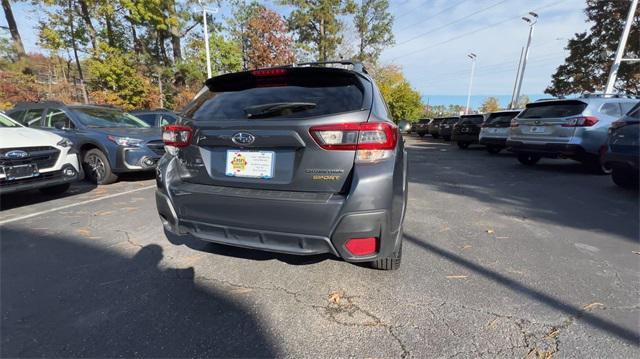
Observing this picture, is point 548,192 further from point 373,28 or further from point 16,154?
point 373,28

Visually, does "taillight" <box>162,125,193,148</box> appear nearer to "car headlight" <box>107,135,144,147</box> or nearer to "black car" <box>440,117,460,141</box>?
"car headlight" <box>107,135,144,147</box>

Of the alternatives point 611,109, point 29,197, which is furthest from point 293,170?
point 611,109

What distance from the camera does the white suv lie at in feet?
13.5

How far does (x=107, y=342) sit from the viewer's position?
6.06 ft

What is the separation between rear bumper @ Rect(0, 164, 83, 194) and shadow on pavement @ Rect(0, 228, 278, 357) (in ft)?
5.59

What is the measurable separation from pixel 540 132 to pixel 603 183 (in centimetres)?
157

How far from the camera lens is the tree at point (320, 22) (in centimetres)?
3094

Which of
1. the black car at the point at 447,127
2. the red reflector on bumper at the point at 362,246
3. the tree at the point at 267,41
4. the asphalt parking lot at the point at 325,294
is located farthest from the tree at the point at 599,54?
the red reflector on bumper at the point at 362,246

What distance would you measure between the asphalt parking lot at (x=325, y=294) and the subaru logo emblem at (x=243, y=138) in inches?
44.3

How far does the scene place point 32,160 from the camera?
14.5 ft

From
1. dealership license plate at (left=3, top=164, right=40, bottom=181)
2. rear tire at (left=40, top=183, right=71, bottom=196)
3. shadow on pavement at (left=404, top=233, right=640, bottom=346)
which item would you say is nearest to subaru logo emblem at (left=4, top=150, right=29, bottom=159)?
dealership license plate at (left=3, top=164, right=40, bottom=181)

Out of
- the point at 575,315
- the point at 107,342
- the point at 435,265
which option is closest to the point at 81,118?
the point at 107,342

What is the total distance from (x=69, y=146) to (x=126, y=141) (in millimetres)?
995

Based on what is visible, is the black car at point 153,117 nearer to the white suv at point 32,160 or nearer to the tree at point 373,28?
the white suv at point 32,160
